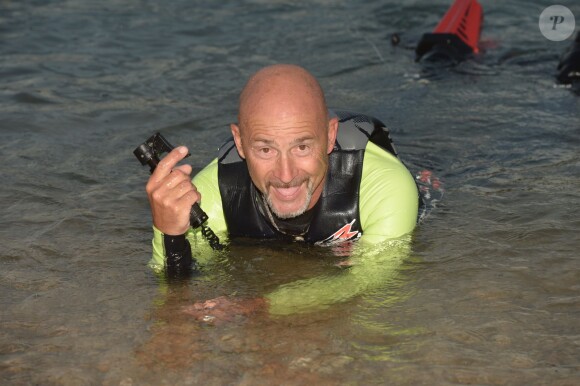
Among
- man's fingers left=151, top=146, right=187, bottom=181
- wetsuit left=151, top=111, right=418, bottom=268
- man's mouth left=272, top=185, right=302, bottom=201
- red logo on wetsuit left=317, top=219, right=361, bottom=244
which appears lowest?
red logo on wetsuit left=317, top=219, right=361, bottom=244

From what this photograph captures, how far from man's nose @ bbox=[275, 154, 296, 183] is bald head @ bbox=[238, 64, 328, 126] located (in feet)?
0.71

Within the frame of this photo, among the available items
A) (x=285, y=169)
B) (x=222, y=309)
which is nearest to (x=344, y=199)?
(x=285, y=169)

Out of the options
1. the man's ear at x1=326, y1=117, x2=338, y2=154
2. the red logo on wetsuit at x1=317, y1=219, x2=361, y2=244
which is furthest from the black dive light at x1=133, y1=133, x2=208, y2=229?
the red logo on wetsuit at x1=317, y1=219, x2=361, y2=244

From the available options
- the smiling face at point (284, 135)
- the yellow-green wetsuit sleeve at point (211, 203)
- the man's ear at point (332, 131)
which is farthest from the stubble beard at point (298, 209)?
the yellow-green wetsuit sleeve at point (211, 203)

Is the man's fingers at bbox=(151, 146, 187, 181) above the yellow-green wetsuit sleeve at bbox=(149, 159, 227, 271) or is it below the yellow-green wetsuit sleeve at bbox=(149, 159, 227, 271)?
above

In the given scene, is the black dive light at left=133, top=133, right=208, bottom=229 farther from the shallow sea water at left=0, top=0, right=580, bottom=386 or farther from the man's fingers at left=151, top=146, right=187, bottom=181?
the shallow sea water at left=0, top=0, right=580, bottom=386

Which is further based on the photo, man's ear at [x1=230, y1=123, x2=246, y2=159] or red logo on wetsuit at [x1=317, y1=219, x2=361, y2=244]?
red logo on wetsuit at [x1=317, y1=219, x2=361, y2=244]

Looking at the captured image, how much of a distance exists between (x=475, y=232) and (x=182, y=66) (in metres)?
4.80

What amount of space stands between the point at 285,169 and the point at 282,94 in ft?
1.18

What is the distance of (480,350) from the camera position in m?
3.62

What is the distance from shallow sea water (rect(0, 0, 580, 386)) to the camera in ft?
12.0

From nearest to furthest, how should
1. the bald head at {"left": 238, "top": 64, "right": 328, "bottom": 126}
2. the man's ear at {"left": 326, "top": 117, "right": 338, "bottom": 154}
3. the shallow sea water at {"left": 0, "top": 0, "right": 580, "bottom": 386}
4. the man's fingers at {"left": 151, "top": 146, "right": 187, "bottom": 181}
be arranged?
the shallow sea water at {"left": 0, "top": 0, "right": 580, "bottom": 386} → the man's fingers at {"left": 151, "top": 146, "right": 187, "bottom": 181} → the bald head at {"left": 238, "top": 64, "right": 328, "bottom": 126} → the man's ear at {"left": 326, "top": 117, "right": 338, "bottom": 154}

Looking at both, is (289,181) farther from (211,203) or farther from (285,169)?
(211,203)

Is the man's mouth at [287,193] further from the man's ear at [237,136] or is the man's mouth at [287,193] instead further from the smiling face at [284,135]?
the man's ear at [237,136]
